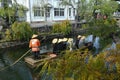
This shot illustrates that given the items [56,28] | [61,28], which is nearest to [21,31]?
[56,28]

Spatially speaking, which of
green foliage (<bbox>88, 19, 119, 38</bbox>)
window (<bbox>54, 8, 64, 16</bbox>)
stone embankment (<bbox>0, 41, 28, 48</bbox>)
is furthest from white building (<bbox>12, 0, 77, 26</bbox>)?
stone embankment (<bbox>0, 41, 28, 48</bbox>)

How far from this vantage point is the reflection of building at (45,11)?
3838 cm

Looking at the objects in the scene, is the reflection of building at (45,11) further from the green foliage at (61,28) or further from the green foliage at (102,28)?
the green foliage at (102,28)

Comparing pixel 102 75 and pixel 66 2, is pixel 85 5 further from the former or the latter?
pixel 102 75

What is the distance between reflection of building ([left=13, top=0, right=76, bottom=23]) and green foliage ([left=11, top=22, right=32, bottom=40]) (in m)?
11.8

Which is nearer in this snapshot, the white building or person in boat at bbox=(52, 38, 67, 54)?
person in boat at bbox=(52, 38, 67, 54)

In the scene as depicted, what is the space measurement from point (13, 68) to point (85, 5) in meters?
22.1

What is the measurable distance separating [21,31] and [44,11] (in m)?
14.8

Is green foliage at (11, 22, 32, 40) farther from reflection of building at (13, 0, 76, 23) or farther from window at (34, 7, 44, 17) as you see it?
window at (34, 7, 44, 17)

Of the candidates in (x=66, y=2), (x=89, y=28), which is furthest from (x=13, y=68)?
(x=66, y=2)

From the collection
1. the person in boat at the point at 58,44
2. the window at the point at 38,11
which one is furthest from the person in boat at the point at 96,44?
the window at the point at 38,11

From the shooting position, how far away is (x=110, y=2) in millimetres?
36656

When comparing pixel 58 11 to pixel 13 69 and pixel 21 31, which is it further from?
pixel 13 69

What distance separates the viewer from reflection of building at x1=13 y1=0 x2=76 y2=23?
38.4 m
